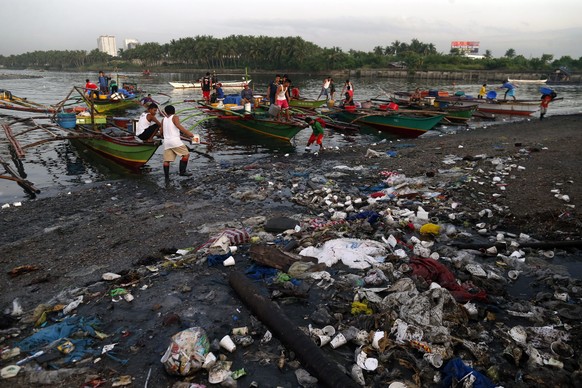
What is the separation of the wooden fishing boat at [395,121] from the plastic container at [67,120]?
11415mm

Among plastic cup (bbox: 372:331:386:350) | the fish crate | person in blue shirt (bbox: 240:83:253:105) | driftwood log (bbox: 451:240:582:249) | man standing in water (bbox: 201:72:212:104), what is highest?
man standing in water (bbox: 201:72:212:104)

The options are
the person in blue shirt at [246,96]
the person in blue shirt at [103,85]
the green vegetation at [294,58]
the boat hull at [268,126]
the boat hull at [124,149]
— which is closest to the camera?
the boat hull at [124,149]

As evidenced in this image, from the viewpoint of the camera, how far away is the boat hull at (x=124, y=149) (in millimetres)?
10281

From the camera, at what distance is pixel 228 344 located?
11.1 ft

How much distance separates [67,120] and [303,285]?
492 inches

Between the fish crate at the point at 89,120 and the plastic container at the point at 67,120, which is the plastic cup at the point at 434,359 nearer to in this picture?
the fish crate at the point at 89,120

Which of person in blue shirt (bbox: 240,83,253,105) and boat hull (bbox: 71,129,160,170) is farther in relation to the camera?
person in blue shirt (bbox: 240,83,253,105)

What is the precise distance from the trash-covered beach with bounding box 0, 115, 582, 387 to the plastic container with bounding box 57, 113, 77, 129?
5.25 meters

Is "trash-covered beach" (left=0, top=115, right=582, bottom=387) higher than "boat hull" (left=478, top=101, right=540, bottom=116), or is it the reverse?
"boat hull" (left=478, top=101, right=540, bottom=116)

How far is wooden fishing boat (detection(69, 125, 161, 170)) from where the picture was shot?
33.9 feet

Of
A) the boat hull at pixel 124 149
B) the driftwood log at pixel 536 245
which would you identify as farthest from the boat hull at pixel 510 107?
the boat hull at pixel 124 149

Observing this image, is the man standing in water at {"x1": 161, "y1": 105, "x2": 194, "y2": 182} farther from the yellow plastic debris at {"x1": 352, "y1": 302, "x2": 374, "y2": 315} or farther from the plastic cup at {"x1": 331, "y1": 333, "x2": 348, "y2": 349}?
the plastic cup at {"x1": 331, "y1": 333, "x2": 348, "y2": 349}

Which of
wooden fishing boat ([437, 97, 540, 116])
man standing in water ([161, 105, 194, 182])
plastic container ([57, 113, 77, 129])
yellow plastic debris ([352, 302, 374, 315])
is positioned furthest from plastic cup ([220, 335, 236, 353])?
wooden fishing boat ([437, 97, 540, 116])

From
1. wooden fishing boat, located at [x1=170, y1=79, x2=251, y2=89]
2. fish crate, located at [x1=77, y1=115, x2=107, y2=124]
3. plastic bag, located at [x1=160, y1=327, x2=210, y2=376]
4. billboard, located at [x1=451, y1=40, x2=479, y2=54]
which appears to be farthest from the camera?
billboard, located at [x1=451, y1=40, x2=479, y2=54]
